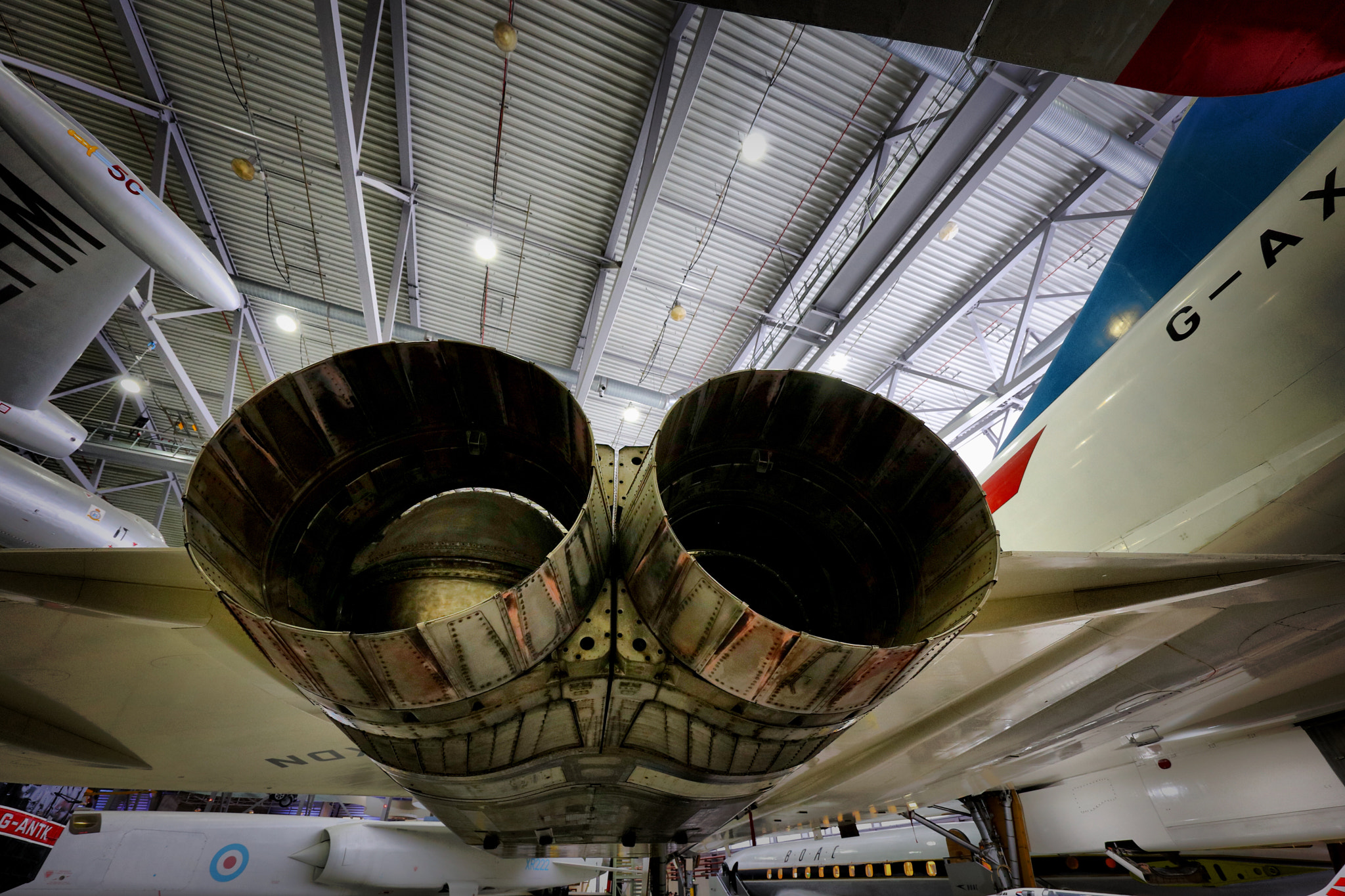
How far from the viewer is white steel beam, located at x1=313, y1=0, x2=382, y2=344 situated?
6480mm

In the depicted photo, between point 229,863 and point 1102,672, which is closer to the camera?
point 1102,672

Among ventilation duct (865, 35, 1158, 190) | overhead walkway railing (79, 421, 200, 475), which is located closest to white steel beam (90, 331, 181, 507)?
overhead walkway railing (79, 421, 200, 475)

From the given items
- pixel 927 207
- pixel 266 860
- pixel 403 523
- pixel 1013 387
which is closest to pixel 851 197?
pixel 927 207

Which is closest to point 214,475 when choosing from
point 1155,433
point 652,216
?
point 1155,433

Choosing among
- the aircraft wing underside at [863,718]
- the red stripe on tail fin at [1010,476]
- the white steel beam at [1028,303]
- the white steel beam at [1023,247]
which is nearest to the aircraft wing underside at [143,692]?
the aircraft wing underside at [863,718]

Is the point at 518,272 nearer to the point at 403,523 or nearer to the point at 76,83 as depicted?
the point at 76,83

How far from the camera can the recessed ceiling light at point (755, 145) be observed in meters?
8.93

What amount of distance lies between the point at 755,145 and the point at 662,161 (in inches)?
72.8

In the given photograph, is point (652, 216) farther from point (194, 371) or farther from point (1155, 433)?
point (194, 371)

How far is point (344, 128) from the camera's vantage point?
7.38 meters

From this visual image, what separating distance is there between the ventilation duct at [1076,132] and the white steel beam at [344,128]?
653cm

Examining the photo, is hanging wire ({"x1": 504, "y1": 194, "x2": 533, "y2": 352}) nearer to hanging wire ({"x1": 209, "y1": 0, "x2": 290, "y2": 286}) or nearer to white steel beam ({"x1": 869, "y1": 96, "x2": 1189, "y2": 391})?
hanging wire ({"x1": 209, "y1": 0, "x2": 290, "y2": 286})

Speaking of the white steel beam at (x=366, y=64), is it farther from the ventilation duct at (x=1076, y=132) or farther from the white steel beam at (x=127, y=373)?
the white steel beam at (x=127, y=373)

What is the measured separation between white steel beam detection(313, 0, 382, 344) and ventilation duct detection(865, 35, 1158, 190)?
21.4 feet
